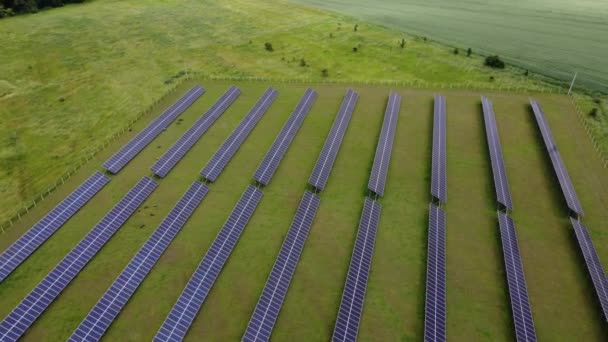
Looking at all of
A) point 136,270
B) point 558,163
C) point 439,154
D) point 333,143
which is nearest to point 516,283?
point 439,154

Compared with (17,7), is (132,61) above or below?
below

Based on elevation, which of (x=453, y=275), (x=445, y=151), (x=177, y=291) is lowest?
(x=177, y=291)

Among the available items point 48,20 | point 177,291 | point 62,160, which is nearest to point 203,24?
point 48,20

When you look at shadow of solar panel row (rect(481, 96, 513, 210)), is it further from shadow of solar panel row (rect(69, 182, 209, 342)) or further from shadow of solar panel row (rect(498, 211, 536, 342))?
shadow of solar panel row (rect(69, 182, 209, 342))

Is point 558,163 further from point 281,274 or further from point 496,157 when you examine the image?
point 281,274

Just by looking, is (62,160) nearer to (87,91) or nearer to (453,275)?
(87,91)

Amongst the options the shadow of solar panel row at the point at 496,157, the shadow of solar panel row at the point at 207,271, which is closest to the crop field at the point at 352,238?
the shadow of solar panel row at the point at 207,271

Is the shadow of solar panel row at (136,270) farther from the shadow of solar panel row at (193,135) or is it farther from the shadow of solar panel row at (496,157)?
the shadow of solar panel row at (496,157)
